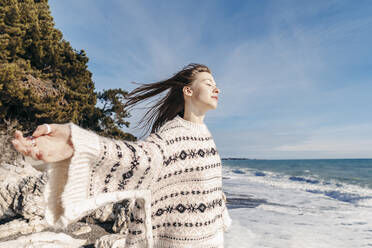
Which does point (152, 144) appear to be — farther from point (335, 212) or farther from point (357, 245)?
point (335, 212)

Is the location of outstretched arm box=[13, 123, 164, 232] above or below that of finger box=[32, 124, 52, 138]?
below

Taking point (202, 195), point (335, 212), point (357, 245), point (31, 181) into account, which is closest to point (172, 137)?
point (202, 195)

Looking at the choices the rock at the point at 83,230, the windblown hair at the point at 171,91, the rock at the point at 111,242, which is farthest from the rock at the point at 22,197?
the windblown hair at the point at 171,91

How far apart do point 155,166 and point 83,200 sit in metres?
0.42

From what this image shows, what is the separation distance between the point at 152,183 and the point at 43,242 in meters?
4.39

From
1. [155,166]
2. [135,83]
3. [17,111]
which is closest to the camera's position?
[155,166]

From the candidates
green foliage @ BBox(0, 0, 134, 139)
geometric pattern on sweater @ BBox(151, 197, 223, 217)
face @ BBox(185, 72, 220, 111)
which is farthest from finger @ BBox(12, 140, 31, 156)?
green foliage @ BBox(0, 0, 134, 139)

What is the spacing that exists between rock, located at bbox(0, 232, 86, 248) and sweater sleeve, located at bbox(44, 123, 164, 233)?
423cm

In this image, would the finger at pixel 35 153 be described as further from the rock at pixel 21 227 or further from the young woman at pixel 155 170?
the rock at pixel 21 227

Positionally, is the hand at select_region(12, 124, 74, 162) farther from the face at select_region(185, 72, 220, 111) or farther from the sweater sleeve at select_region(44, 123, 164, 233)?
the face at select_region(185, 72, 220, 111)

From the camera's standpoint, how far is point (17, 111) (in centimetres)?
1153

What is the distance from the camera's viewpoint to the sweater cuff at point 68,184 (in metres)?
1.04

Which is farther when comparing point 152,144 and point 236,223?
point 236,223

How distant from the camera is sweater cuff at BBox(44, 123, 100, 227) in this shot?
104 cm
